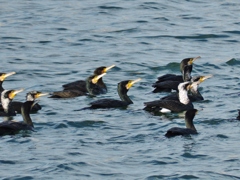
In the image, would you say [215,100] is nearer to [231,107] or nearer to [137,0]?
[231,107]

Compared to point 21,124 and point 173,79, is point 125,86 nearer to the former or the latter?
point 173,79

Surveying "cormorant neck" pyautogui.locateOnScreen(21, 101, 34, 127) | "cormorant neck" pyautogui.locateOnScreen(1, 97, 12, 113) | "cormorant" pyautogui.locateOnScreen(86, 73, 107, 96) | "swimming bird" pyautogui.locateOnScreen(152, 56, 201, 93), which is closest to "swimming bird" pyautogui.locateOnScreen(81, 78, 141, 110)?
"swimming bird" pyautogui.locateOnScreen(152, 56, 201, 93)

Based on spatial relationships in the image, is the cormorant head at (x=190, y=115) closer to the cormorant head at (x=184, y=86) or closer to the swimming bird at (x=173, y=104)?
the swimming bird at (x=173, y=104)

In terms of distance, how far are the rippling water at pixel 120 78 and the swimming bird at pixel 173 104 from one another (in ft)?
0.85

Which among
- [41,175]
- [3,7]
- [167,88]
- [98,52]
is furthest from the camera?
[3,7]

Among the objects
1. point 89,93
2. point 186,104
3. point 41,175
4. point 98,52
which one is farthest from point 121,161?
point 98,52

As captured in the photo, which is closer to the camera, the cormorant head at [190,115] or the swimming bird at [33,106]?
the cormorant head at [190,115]

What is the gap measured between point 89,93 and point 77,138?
5.04 meters

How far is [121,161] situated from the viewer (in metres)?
18.5

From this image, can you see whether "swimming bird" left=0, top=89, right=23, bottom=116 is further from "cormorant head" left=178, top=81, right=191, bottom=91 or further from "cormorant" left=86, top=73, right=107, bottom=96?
"cormorant head" left=178, top=81, right=191, bottom=91

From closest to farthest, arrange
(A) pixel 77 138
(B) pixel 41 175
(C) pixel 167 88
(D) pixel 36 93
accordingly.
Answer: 1. (B) pixel 41 175
2. (A) pixel 77 138
3. (D) pixel 36 93
4. (C) pixel 167 88

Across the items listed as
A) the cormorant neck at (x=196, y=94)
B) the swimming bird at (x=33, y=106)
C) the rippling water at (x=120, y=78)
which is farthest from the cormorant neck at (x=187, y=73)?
the swimming bird at (x=33, y=106)

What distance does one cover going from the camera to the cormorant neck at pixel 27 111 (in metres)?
21.0

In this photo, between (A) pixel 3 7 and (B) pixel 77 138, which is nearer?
(B) pixel 77 138
